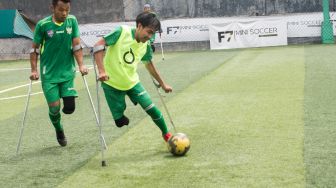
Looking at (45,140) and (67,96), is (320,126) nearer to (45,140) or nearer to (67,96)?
(67,96)

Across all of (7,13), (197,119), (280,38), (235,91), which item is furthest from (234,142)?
(7,13)

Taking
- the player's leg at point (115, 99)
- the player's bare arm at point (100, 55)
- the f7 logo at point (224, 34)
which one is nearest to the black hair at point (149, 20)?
the player's bare arm at point (100, 55)

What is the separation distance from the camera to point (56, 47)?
753 cm

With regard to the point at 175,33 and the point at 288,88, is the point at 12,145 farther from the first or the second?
the point at 175,33

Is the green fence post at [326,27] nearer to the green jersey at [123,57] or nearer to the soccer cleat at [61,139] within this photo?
the soccer cleat at [61,139]

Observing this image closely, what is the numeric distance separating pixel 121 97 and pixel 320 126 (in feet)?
10.3

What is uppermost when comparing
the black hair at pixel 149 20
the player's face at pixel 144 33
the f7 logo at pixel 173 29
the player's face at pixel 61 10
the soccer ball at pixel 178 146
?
the player's face at pixel 61 10

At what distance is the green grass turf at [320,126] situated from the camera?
587 cm

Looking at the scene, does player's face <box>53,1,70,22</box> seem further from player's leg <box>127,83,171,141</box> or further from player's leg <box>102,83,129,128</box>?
player's leg <box>127,83,171,141</box>

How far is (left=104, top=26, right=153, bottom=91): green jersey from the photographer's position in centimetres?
688

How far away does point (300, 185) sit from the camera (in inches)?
216

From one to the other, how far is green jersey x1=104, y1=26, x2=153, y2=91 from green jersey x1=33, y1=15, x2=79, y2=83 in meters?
0.79

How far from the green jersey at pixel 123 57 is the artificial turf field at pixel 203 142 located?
0.95 metres

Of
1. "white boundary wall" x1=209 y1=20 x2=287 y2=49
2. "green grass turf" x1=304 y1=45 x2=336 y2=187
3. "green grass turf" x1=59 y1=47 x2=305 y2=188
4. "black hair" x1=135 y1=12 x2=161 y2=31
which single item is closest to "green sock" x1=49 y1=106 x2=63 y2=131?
"green grass turf" x1=59 y1=47 x2=305 y2=188
